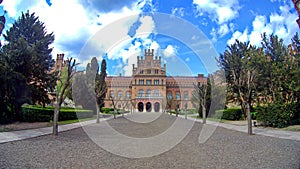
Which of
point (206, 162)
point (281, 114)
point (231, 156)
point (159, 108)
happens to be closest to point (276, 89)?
point (281, 114)

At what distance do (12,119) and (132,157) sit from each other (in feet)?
48.1

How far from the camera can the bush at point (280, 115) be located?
1480cm

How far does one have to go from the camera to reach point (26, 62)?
56.3 ft

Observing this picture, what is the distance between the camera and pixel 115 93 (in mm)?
82375

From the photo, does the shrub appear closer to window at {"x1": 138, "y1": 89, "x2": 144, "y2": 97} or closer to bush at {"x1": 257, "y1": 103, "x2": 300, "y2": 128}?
bush at {"x1": 257, "y1": 103, "x2": 300, "y2": 128}

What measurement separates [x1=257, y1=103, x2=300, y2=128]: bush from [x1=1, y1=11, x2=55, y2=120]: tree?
17.7 meters

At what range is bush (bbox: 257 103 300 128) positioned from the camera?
48.6 ft

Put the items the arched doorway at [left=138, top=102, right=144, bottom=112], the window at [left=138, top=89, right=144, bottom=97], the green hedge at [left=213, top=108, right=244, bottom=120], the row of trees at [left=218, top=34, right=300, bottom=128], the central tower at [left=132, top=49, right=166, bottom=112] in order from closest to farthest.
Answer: the row of trees at [left=218, top=34, right=300, bottom=128], the green hedge at [left=213, top=108, right=244, bottom=120], the arched doorway at [left=138, top=102, right=144, bottom=112], the central tower at [left=132, top=49, right=166, bottom=112], the window at [left=138, top=89, right=144, bottom=97]

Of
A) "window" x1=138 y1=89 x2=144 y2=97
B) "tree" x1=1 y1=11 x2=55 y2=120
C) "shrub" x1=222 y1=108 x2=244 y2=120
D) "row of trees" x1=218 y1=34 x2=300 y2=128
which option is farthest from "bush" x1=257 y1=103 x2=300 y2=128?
"window" x1=138 y1=89 x2=144 y2=97

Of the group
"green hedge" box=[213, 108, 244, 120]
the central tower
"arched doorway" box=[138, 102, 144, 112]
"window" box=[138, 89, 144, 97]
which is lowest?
"arched doorway" box=[138, 102, 144, 112]

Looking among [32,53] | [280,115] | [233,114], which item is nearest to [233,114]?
[233,114]

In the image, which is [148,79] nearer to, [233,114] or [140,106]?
[140,106]

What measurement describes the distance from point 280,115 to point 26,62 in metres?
18.8

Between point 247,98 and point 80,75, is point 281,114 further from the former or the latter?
point 80,75
